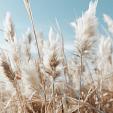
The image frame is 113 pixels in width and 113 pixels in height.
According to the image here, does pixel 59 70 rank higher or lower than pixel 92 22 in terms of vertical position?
lower

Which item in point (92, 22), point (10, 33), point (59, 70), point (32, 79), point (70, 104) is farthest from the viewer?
point (10, 33)

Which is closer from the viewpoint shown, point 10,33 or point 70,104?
point 70,104

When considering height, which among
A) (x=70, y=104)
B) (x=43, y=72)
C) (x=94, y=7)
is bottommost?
(x=70, y=104)

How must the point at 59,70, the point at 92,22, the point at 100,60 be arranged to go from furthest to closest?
the point at 100,60 → the point at 92,22 → the point at 59,70

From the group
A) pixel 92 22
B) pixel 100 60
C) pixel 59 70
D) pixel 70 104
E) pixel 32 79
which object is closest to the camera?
pixel 32 79

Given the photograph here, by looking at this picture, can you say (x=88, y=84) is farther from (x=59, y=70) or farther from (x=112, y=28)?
(x=59, y=70)

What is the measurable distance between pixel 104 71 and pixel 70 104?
81cm

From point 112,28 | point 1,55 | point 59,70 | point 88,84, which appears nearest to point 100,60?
A: point 88,84

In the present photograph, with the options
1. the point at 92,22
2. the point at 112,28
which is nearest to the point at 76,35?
the point at 92,22

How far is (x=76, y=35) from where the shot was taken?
7.72 ft

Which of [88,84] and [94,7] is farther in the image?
[88,84]

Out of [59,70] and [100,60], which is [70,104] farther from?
[100,60]

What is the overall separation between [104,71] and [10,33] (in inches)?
45.0

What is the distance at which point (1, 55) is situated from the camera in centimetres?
202
